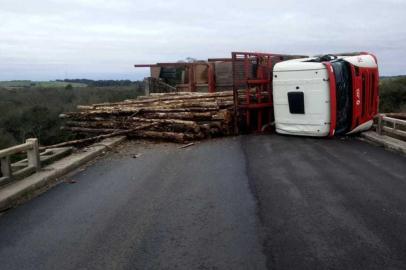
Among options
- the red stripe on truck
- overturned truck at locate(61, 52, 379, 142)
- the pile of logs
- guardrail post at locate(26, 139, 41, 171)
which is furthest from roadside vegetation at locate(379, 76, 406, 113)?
guardrail post at locate(26, 139, 41, 171)

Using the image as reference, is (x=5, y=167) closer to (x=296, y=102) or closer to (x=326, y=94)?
(x=296, y=102)

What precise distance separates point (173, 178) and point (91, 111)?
8.13 meters

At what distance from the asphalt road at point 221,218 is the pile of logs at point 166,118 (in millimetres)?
3772

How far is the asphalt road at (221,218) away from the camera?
4.57 metres

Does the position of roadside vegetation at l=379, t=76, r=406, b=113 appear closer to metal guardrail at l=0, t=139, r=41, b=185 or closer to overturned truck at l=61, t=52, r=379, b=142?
overturned truck at l=61, t=52, r=379, b=142

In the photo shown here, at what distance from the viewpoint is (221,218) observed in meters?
5.81

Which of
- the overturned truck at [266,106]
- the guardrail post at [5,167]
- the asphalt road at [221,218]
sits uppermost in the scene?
the overturned truck at [266,106]

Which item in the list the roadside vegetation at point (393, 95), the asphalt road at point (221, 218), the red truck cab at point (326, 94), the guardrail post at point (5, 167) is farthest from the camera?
the roadside vegetation at point (393, 95)

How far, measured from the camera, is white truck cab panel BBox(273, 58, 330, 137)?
491 inches

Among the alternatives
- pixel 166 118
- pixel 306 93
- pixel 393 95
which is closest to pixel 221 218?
pixel 306 93

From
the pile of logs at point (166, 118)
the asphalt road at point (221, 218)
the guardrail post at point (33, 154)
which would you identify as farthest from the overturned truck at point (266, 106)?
the guardrail post at point (33, 154)

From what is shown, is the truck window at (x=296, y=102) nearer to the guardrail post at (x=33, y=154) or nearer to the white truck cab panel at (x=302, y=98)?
the white truck cab panel at (x=302, y=98)

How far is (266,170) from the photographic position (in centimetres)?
870

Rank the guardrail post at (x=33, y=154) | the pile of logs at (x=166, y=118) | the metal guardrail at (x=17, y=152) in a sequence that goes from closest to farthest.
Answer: the metal guardrail at (x=17, y=152)
the guardrail post at (x=33, y=154)
the pile of logs at (x=166, y=118)
